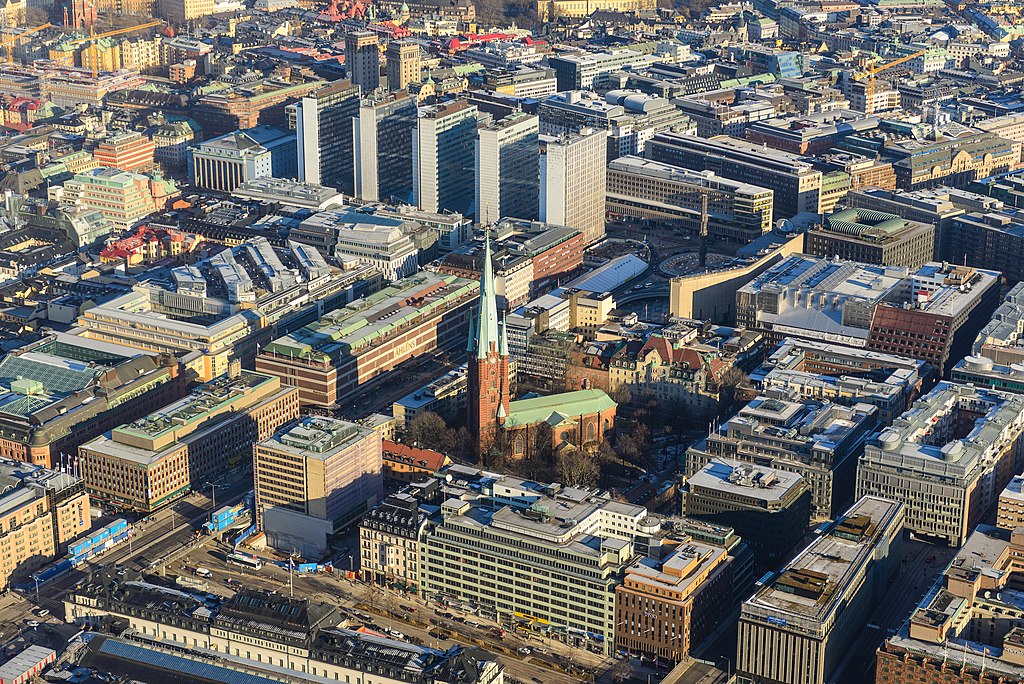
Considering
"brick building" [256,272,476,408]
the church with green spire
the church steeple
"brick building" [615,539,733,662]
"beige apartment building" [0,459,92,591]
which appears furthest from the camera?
"brick building" [256,272,476,408]

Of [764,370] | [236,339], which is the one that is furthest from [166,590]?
[764,370]

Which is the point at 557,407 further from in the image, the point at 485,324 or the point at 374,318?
the point at 374,318

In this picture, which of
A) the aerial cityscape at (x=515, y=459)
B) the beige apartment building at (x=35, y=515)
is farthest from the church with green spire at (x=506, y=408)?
the beige apartment building at (x=35, y=515)

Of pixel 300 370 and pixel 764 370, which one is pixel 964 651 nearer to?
pixel 764 370

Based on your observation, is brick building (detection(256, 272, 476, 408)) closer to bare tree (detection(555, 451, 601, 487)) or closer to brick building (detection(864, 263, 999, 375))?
bare tree (detection(555, 451, 601, 487))

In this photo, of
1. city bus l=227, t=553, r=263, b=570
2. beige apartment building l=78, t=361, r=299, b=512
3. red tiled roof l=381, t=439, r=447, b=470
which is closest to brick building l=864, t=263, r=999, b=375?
red tiled roof l=381, t=439, r=447, b=470

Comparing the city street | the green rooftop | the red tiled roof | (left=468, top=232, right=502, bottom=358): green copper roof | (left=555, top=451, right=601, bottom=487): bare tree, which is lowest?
the city street
